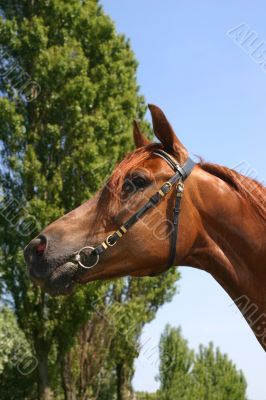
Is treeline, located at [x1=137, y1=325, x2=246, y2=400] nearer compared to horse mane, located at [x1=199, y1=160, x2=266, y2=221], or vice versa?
horse mane, located at [x1=199, y1=160, x2=266, y2=221]

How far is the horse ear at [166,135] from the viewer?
3377 millimetres

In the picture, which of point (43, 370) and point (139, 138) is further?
point (43, 370)

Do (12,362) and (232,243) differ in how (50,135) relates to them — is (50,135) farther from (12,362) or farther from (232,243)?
(12,362)

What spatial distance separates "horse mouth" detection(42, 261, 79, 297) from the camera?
10.2ft

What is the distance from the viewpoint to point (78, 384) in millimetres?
20047

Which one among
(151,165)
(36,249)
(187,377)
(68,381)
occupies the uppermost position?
(151,165)

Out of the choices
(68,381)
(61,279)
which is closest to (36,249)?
(61,279)

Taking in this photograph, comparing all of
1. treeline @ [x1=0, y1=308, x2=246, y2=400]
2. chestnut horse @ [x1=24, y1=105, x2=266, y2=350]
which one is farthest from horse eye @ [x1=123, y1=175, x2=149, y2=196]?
treeline @ [x1=0, y1=308, x2=246, y2=400]

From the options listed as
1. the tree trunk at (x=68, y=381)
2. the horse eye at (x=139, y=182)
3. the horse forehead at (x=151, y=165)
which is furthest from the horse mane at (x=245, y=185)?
the tree trunk at (x=68, y=381)

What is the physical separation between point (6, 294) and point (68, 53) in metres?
7.56

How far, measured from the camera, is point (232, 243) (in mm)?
3268

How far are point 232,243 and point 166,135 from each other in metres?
0.80

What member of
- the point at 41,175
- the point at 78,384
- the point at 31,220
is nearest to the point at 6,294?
the point at 31,220

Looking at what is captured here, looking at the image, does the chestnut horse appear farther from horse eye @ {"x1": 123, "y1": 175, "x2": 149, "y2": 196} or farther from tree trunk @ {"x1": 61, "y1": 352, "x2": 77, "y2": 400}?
tree trunk @ {"x1": 61, "y1": 352, "x2": 77, "y2": 400}
